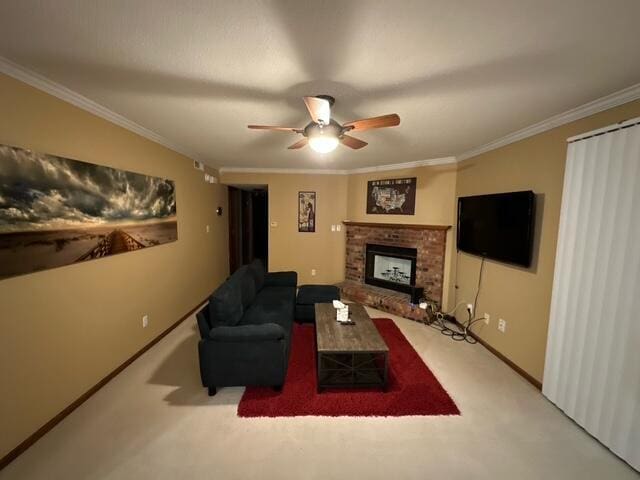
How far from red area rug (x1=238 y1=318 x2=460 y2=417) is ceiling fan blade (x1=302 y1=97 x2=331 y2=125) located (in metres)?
2.23

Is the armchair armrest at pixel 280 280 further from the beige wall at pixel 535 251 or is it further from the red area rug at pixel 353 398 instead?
the beige wall at pixel 535 251

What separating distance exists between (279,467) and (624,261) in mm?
2616

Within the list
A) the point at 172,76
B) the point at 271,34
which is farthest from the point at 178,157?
the point at 271,34

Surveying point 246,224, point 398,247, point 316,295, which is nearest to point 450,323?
point 398,247

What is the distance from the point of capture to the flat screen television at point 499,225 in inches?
94.5

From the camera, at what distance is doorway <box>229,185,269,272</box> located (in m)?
5.82

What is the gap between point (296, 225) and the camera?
5027 millimetres

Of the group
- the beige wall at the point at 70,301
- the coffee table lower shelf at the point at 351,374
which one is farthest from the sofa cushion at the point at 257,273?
the coffee table lower shelf at the point at 351,374

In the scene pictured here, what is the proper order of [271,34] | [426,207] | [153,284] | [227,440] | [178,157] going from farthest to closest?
[426,207] → [178,157] → [153,284] → [227,440] → [271,34]

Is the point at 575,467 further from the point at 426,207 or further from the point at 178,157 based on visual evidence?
the point at 178,157

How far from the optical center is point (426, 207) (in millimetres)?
4012

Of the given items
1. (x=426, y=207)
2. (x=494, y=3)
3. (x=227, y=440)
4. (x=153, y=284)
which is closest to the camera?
(x=494, y=3)

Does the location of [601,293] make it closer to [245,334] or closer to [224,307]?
[245,334]

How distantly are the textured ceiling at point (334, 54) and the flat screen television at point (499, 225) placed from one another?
0.80 metres
